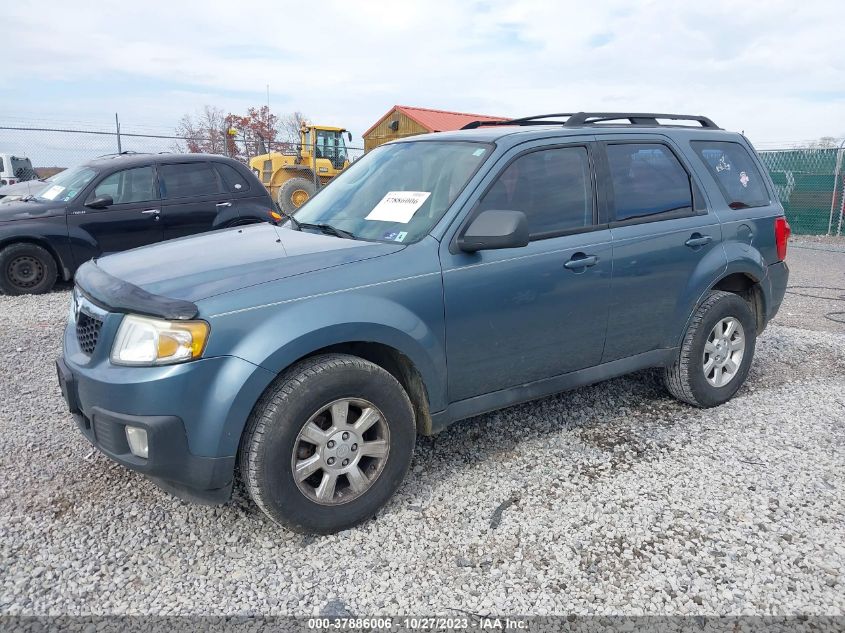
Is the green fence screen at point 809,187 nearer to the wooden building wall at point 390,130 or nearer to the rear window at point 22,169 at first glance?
the wooden building wall at point 390,130

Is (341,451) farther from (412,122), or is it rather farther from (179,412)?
(412,122)

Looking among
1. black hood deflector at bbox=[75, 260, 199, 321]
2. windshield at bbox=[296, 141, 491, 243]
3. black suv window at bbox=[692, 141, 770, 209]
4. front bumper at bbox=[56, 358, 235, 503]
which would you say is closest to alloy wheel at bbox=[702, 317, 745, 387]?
black suv window at bbox=[692, 141, 770, 209]

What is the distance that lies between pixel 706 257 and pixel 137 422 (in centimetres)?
342

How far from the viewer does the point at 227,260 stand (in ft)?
9.85

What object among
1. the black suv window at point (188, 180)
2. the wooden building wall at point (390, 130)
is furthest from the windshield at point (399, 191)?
the wooden building wall at point (390, 130)

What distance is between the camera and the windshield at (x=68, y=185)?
807 centimetres

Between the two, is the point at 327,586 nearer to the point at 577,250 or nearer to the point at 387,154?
the point at 577,250

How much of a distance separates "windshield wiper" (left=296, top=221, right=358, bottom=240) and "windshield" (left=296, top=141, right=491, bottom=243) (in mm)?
29

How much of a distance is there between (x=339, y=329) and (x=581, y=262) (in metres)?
1.48

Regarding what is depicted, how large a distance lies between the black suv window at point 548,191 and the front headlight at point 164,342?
5.08 ft

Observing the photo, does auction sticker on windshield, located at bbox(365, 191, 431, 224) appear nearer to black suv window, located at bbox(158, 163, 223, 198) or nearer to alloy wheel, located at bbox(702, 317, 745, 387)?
alloy wheel, located at bbox(702, 317, 745, 387)

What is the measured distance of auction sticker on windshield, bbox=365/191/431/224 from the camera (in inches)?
132

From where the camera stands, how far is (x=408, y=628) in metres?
2.39

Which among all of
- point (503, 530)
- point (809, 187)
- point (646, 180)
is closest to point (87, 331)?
point (503, 530)
